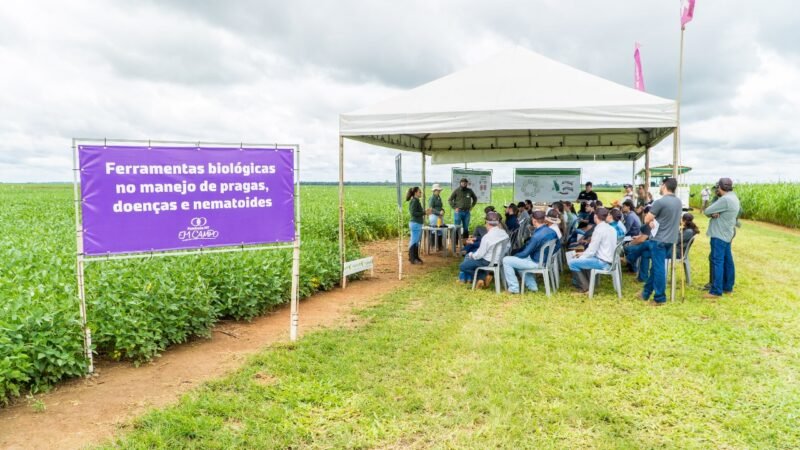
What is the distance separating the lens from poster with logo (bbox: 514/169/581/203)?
629 inches

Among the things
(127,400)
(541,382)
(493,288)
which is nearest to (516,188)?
(493,288)

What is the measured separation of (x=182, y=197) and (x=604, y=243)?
19.0ft

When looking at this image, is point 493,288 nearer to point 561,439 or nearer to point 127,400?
point 561,439

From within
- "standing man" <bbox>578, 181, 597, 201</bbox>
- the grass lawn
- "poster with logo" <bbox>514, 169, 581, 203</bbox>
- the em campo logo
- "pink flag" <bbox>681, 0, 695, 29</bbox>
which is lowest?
the grass lawn

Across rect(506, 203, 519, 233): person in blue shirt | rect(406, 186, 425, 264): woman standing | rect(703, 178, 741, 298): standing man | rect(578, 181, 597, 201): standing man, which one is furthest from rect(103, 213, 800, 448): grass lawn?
rect(578, 181, 597, 201): standing man

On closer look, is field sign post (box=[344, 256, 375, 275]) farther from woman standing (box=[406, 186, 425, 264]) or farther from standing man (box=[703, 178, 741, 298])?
standing man (box=[703, 178, 741, 298])

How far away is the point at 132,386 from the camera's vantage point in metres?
4.56

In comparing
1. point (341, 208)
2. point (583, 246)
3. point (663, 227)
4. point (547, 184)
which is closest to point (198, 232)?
point (341, 208)

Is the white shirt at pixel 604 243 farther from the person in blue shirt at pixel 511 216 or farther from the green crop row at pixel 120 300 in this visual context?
the green crop row at pixel 120 300

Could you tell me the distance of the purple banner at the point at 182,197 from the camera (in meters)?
4.71

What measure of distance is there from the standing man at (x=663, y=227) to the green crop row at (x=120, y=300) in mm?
4926

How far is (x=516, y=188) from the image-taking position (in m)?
16.5

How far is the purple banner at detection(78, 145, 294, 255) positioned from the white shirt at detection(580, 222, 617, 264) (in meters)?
4.56

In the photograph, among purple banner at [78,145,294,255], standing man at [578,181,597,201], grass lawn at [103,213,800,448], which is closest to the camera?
grass lawn at [103,213,800,448]
